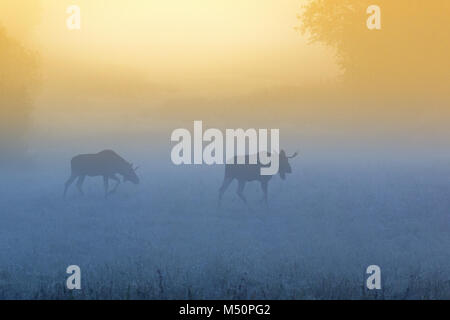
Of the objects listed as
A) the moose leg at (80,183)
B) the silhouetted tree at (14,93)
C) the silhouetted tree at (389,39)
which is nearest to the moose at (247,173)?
the silhouetted tree at (389,39)

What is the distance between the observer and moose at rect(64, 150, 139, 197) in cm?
585

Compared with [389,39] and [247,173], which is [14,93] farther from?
[389,39]

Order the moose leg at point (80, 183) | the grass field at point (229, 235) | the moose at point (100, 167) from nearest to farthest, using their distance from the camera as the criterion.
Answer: the grass field at point (229, 235), the moose at point (100, 167), the moose leg at point (80, 183)

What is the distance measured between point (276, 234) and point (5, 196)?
83.4 inches

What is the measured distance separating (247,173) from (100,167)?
1.13 meters

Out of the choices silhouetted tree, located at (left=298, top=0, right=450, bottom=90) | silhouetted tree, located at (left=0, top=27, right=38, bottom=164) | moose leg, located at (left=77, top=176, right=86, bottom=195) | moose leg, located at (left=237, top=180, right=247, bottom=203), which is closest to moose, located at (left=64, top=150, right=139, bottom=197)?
moose leg, located at (left=77, top=176, right=86, bottom=195)

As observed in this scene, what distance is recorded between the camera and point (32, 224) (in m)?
5.90

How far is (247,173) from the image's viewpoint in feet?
19.4

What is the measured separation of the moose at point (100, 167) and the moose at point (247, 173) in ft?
2.30

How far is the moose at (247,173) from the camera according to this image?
19.3 ft

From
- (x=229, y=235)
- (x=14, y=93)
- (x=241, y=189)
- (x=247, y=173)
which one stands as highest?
(x=14, y=93)

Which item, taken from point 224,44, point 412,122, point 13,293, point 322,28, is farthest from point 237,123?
point 13,293

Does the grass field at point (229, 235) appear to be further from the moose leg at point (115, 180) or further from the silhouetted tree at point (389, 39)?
the silhouetted tree at point (389, 39)

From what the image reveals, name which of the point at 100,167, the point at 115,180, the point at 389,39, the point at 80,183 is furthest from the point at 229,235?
the point at 389,39
